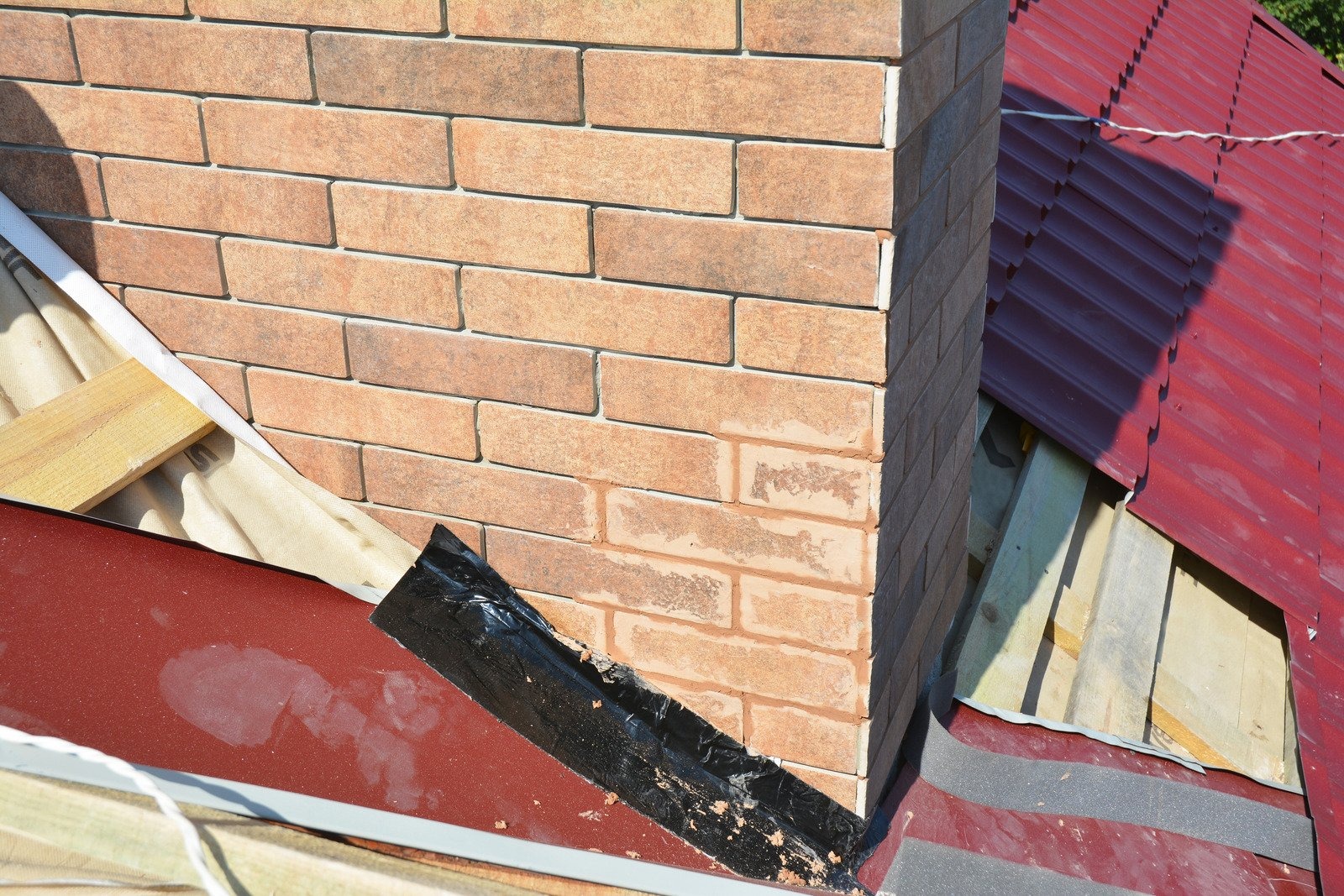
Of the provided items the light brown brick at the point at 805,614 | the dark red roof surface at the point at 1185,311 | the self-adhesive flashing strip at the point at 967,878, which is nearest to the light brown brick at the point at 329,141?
the light brown brick at the point at 805,614

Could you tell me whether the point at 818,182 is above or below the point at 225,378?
above

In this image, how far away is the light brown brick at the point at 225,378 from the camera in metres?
2.12

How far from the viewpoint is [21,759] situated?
5.17 ft

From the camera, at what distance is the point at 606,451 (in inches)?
73.5

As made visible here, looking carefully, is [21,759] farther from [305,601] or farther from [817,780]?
[817,780]

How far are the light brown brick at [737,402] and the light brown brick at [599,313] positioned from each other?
0.11ft

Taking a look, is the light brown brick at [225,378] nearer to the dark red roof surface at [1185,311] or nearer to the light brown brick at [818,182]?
the light brown brick at [818,182]

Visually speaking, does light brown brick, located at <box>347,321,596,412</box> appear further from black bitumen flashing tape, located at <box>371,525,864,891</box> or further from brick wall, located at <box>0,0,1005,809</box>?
black bitumen flashing tape, located at <box>371,525,864,891</box>

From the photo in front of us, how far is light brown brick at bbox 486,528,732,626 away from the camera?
1.89 meters

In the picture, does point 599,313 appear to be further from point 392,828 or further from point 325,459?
point 392,828

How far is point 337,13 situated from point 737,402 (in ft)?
2.56

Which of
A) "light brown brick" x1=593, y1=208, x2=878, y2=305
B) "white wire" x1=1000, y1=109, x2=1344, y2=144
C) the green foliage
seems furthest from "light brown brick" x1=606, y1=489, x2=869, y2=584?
the green foliage

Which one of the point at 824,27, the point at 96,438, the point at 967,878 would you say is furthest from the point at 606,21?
the point at 967,878

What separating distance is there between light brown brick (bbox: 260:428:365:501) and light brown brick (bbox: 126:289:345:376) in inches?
5.2
